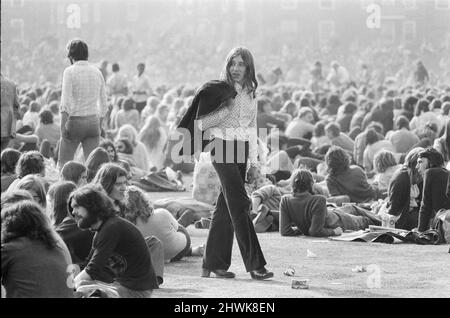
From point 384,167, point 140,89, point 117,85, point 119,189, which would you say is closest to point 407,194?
point 384,167

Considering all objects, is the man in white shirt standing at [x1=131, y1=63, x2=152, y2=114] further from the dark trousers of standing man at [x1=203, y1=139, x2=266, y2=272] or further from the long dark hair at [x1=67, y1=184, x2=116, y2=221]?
the long dark hair at [x1=67, y1=184, x2=116, y2=221]

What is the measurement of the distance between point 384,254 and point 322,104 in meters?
16.8

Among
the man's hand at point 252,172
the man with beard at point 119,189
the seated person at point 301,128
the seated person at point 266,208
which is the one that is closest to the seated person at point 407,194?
the seated person at point 266,208

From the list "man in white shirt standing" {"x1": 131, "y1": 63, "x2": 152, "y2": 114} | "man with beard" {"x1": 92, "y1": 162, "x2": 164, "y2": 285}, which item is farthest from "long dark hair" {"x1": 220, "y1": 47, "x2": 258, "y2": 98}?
"man in white shirt standing" {"x1": 131, "y1": 63, "x2": 152, "y2": 114}

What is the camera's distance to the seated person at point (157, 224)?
34.0ft

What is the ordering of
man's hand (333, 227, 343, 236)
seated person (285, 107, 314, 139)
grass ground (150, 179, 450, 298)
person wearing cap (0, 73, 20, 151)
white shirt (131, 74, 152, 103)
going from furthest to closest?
white shirt (131, 74, 152, 103)
seated person (285, 107, 314, 139)
man's hand (333, 227, 343, 236)
person wearing cap (0, 73, 20, 151)
grass ground (150, 179, 450, 298)

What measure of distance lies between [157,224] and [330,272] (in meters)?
1.52

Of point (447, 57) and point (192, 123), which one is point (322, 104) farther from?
point (447, 57)

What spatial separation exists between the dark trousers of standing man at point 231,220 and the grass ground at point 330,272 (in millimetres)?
179

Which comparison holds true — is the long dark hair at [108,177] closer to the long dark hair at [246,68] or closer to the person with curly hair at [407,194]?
the long dark hair at [246,68]

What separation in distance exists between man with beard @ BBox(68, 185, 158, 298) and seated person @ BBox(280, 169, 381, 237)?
4.51m

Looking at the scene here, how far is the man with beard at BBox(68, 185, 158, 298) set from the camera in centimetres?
819

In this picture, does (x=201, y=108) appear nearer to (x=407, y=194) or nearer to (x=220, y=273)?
(x=220, y=273)
